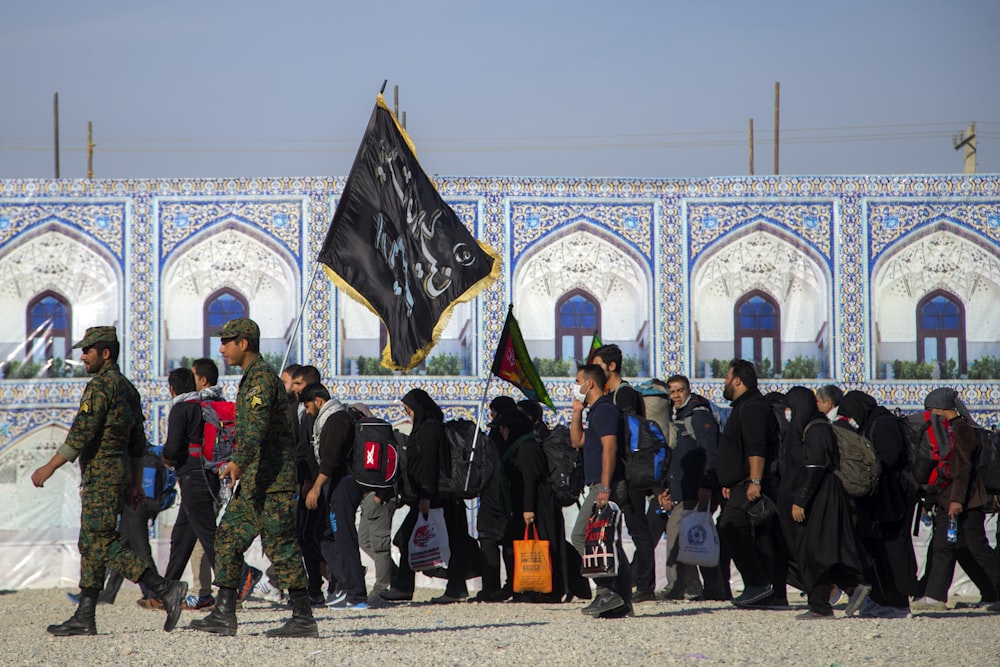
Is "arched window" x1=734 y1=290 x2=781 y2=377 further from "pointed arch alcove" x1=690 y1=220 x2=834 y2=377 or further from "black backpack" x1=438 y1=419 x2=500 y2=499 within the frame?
"black backpack" x1=438 y1=419 x2=500 y2=499

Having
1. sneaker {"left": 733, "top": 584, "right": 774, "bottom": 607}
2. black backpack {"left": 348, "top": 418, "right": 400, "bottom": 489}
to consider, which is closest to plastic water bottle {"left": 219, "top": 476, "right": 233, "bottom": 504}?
black backpack {"left": 348, "top": 418, "right": 400, "bottom": 489}

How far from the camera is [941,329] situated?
13883 millimetres

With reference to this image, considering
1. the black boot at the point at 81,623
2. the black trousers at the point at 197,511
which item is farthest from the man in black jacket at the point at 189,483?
the black boot at the point at 81,623

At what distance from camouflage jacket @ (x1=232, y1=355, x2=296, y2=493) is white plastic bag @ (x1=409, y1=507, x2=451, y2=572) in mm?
2485

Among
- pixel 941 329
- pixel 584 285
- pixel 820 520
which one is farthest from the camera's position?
pixel 584 285

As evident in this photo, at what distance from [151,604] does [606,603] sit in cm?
282

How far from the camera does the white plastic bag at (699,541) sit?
23.8 ft

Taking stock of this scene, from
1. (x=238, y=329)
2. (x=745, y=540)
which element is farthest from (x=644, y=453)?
(x=238, y=329)

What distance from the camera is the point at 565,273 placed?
1393 cm

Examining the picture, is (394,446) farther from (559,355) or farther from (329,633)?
(559,355)

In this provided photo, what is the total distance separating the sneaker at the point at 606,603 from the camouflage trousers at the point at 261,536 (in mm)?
1653

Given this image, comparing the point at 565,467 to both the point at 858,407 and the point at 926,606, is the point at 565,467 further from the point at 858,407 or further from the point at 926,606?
the point at 926,606

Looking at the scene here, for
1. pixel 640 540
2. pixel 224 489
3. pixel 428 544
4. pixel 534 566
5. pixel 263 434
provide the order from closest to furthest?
pixel 263 434 < pixel 640 540 < pixel 534 566 < pixel 224 489 < pixel 428 544

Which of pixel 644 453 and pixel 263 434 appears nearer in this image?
pixel 263 434
